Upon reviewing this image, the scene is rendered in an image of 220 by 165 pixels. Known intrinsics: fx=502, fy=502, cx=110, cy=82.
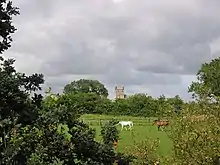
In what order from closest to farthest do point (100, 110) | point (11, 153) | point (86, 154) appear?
point (11, 153) < point (86, 154) < point (100, 110)

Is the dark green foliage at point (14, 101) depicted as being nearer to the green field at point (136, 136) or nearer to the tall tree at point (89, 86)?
the green field at point (136, 136)

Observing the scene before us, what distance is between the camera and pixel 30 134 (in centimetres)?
802

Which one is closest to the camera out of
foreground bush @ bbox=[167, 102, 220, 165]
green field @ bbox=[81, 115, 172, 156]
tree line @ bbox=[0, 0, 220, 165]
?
tree line @ bbox=[0, 0, 220, 165]

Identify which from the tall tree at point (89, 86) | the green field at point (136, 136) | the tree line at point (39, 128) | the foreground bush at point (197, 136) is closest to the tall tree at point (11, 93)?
the tree line at point (39, 128)

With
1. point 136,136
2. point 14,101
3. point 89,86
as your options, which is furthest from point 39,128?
point 89,86

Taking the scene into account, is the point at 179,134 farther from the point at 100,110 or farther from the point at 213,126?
the point at 100,110

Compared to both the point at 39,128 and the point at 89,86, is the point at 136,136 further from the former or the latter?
the point at 89,86

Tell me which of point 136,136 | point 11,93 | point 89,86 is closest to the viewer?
point 11,93

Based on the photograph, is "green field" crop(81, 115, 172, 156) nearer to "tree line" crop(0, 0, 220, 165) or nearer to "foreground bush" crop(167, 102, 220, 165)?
"foreground bush" crop(167, 102, 220, 165)

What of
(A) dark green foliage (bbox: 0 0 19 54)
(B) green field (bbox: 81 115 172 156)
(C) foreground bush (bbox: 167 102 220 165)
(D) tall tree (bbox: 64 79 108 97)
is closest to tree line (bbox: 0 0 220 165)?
(A) dark green foliage (bbox: 0 0 19 54)

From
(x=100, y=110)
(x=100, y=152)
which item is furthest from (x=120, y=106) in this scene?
(x=100, y=152)

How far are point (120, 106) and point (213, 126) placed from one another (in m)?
62.0

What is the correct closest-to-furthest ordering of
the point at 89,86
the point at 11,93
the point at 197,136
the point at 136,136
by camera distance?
the point at 11,93
the point at 197,136
the point at 136,136
the point at 89,86

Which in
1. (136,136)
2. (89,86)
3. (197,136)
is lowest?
(197,136)
